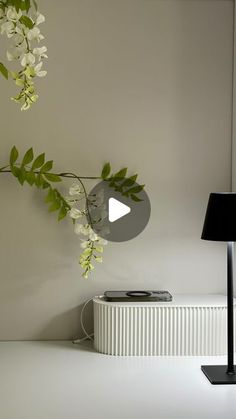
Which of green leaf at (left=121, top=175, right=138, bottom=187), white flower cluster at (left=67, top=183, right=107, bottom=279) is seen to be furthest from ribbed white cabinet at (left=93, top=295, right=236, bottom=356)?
green leaf at (left=121, top=175, right=138, bottom=187)

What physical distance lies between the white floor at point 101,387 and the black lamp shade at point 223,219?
1.78ft

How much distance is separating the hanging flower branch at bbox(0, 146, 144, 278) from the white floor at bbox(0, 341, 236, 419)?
0.39m

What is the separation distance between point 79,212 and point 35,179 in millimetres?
243

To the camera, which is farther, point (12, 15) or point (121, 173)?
point (121, 173)

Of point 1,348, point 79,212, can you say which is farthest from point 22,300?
point 79,212

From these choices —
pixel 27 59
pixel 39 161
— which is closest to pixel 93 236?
pixel 39 161

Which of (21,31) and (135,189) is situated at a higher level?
(21,31)

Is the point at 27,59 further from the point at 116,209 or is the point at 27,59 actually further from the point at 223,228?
the point at 116,209

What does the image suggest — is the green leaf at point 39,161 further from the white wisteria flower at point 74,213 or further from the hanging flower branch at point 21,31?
the hanging flower branch at point 21,31

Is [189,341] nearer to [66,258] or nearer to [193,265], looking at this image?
[193,265]

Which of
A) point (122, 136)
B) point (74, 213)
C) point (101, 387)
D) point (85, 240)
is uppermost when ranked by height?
point (122, 136)

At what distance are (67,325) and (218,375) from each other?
831 millimetres

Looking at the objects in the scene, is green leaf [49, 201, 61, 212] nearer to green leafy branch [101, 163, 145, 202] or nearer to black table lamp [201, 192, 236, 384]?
green leafy branch [101, 163, 145, 202]
